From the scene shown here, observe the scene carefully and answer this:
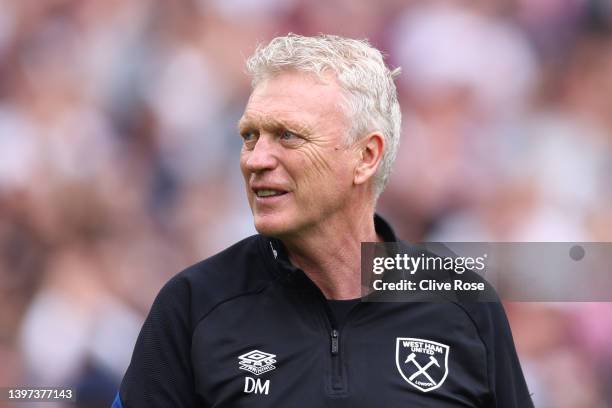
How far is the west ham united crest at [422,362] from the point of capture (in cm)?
204

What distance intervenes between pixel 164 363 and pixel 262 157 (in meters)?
0.49

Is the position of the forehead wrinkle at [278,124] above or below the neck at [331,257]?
above

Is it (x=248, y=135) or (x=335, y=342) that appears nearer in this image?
(x=335, y=342)

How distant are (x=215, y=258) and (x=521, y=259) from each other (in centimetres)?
165

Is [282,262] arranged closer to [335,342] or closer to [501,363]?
[335,342]

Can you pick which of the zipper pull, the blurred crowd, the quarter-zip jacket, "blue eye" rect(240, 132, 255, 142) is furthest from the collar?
the blurred crowd

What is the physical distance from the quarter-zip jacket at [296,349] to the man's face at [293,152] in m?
0.13

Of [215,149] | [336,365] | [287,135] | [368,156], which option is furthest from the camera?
[215,149]

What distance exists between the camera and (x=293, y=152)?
6.76 feet

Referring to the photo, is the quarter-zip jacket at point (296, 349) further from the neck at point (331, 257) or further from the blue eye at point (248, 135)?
the blue eye at point (248, 135)

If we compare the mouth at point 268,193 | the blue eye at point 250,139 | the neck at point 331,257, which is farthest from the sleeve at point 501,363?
the blue eye at point 250,139

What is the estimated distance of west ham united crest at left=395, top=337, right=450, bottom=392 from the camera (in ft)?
6.69

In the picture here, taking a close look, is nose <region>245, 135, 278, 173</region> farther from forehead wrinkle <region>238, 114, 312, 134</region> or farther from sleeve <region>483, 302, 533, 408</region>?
sleeve <region>483, 302, 533, 408</region>

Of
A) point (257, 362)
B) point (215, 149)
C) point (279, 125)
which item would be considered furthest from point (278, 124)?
point (215, 149)
